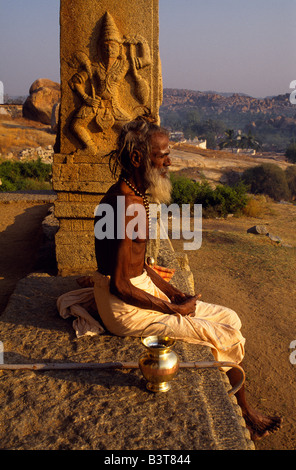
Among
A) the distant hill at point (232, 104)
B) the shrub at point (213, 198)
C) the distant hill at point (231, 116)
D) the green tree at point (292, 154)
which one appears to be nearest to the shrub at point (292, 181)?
the shrub at point (213, 198)

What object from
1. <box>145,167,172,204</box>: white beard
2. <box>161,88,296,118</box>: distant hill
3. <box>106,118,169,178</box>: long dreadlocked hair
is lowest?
<box>145,167,172,204</box>: white beard

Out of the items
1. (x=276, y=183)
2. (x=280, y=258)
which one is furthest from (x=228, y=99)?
(x=280, y=258)

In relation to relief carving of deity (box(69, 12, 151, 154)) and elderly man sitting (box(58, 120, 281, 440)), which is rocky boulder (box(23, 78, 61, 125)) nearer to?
relief carving of deity (box(69, 12, 151, 154))

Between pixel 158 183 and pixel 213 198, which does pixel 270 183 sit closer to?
pixel 213 198

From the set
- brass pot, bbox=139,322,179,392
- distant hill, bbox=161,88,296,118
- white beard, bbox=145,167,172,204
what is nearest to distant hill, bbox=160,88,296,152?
distant hill, bbox=161,88,296,118

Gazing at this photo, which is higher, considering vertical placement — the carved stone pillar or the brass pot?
the carved stone pillar

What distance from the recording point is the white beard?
2.38 m

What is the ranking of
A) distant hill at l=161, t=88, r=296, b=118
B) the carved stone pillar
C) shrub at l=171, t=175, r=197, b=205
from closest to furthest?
1. the carved stone pillar
2. shrub at l=171, t=175, r=197, b=205
3. distant hill at l=161, t=88, r=296, b=118

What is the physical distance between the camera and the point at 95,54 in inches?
149

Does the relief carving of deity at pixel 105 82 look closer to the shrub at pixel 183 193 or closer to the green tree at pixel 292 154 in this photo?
the shrub at pixel 183 193

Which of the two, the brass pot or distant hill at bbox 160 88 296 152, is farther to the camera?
distant hill at bbox 160 88 296 152

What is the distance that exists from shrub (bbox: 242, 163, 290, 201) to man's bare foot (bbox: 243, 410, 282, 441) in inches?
644

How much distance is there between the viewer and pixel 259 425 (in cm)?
256
